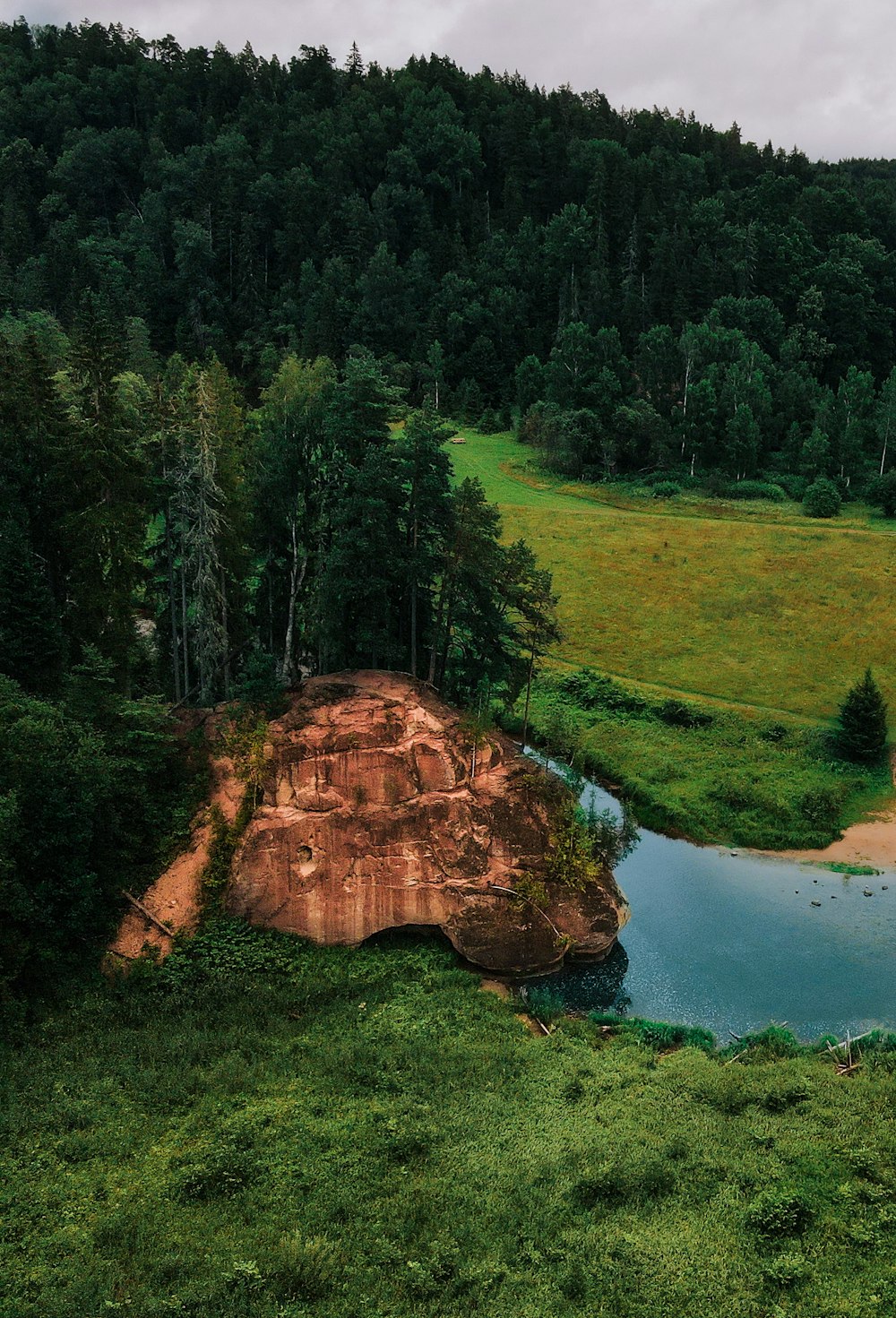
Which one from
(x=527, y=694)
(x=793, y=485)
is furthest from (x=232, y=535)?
(x=793, y=485)

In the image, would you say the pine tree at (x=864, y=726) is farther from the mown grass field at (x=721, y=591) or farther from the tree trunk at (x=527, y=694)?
the tree trunk at (x=527, y=694)

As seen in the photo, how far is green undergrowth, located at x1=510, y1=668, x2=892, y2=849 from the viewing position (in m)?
50.2

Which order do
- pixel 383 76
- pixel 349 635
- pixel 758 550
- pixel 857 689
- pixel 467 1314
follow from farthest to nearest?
1. pixel 383 76
2. pixel 758 550
3. pixel 857 689
4. pixel 349 635
5. pixel 467 1314

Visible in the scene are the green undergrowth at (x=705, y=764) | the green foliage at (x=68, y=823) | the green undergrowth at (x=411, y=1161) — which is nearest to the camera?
the green undergrowth at (x=411, y=1161)

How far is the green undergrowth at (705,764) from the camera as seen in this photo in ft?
165

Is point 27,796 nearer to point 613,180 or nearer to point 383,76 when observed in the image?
point 613,180

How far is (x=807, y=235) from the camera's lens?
132375mm

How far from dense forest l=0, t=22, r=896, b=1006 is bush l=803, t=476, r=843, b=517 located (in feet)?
13.8

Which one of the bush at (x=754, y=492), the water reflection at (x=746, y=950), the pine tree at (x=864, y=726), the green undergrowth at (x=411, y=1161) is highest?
the bush at (x=754, y=492)

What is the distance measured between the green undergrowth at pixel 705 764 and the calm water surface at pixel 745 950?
2944mm

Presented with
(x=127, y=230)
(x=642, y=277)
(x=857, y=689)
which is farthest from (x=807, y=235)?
(x=857, y=689)

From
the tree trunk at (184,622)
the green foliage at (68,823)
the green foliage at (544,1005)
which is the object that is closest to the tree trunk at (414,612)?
the tree trunk at (184,622)

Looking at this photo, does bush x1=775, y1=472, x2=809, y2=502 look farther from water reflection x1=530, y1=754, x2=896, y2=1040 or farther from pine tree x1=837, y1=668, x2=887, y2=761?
water reflection x1=530, y1=754, x2=896, y2=1040

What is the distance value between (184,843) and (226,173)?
4706 inches
